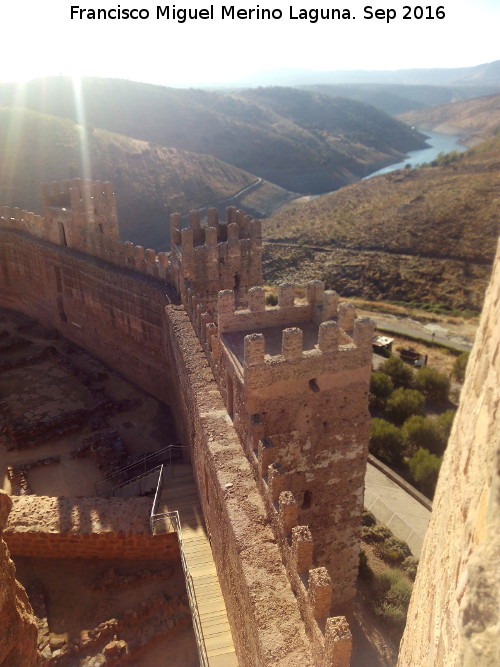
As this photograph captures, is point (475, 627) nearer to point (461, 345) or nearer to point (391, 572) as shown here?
point (391, 572)

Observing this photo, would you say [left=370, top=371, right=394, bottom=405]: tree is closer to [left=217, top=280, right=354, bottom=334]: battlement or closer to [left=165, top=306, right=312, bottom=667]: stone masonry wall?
[left=165, top=306, right=312, bottom=667]: stone masonry wall

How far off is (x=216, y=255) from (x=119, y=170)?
4977 centimetres

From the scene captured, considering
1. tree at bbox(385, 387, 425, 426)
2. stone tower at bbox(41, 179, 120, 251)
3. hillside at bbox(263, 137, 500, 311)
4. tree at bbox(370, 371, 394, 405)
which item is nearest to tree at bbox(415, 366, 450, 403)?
tree at bbox(385, 387, 425, 426)

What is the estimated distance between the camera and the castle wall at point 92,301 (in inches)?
683

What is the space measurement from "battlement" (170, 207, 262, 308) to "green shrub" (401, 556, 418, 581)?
323 inches

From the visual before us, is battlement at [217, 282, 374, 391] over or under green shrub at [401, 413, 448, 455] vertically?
over

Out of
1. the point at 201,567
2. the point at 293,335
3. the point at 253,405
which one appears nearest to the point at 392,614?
the point at 201,567

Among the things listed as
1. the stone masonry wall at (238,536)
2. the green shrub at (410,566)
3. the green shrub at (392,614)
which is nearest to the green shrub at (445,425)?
the green shrub at (410,566)

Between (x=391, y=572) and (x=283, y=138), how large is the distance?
95885 millimetres

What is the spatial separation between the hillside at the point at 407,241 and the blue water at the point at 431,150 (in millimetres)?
41272

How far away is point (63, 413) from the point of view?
1709cm

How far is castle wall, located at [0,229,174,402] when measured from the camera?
1734 centimetres

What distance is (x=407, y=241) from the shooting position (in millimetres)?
47031

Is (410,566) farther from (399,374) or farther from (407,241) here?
(407,241)
